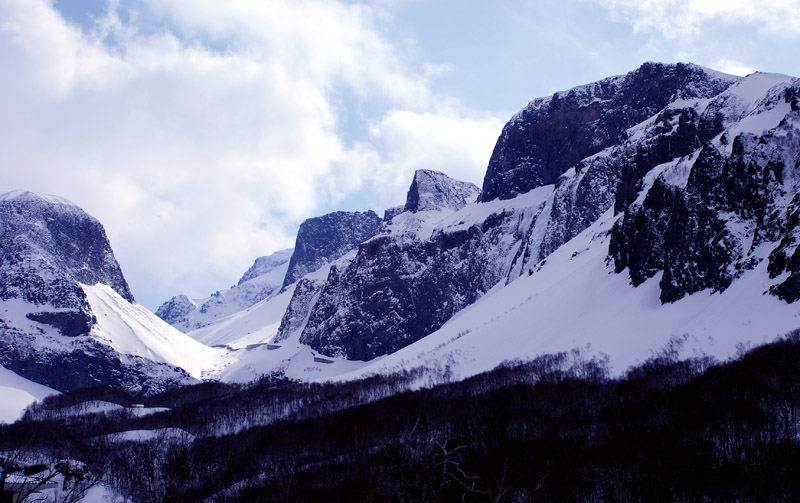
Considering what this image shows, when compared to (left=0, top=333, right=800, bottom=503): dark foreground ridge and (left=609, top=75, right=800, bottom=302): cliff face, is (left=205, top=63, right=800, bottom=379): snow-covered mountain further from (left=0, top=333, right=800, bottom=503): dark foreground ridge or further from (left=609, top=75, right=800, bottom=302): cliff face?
(left=0, top=333, right=800, bottom=503): dark foreground ridge

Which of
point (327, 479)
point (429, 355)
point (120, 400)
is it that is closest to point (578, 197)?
point (429, 355)

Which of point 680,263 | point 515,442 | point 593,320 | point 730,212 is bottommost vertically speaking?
point 515,442

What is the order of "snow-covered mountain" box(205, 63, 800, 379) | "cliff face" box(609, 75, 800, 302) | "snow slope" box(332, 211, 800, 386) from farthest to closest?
"cliff face" box(609, 75, 800, 302) → "snow-covered mountain" box(205, 63, 800, 379) → "snow slope" box(332, 211, 800, 386)

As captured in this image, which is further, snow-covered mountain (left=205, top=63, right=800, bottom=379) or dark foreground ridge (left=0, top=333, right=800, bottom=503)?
snow-covered mountain (left=205, top=63, right=800, bottom=379)

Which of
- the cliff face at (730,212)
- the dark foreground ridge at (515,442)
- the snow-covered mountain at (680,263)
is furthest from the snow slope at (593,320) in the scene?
the dark foreground ridge at (515,442)

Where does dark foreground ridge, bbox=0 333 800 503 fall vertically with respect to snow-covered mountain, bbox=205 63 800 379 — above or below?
below

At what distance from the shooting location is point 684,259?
9038 centimetres

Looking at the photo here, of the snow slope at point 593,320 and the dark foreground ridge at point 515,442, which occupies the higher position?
the snow slope at point 593,320

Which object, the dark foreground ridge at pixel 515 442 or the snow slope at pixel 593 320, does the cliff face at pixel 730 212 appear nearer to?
the snow slope at pixel 593 320

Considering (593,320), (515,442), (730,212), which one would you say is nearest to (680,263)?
(730,212)

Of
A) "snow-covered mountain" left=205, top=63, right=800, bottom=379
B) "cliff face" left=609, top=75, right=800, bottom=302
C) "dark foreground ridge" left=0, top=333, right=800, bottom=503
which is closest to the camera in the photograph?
"dark foreground ridge" left=0, top=333, right=800, bottom=503

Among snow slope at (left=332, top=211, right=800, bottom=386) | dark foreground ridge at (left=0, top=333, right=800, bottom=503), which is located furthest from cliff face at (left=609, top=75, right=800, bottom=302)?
dark foreground ridge at (left=0, top=333, right=800, bottom=503)

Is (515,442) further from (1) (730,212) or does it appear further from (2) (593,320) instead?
(1) (730,212)

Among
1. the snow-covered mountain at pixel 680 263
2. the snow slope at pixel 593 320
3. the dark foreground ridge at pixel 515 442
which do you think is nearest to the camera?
the dark foreground ridge at pixel 515 442
